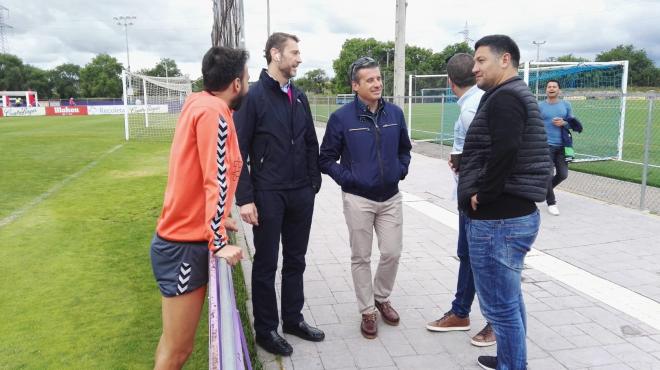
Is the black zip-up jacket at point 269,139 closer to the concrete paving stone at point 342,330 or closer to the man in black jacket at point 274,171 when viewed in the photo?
the man in black jacket at point 274,171

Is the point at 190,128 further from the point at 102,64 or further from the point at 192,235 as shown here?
the point at 102,64

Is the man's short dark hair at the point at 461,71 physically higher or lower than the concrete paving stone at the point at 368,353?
higher

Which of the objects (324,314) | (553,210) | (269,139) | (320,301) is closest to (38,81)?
(553,210)

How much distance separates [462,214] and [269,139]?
4.65ft

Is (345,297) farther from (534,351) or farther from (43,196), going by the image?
(43,196)

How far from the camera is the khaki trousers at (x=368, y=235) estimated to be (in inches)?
150

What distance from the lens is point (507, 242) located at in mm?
2684

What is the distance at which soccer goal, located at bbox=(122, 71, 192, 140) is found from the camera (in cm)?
2212

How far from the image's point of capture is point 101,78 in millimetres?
85812

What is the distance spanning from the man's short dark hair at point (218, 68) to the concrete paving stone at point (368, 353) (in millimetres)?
1998

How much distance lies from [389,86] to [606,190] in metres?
54.7

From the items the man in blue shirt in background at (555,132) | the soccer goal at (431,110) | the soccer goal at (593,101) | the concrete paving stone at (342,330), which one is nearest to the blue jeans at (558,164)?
the man in blue shirt in background at (555,132)

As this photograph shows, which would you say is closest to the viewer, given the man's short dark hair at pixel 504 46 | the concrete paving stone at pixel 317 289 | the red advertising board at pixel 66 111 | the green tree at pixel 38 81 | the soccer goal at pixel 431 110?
the man's short dark hair at pixel 504 46

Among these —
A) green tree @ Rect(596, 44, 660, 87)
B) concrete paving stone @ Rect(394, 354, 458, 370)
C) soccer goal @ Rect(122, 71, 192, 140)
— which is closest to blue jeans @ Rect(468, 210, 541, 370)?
concrete paving stone @ Rect(394, 354, 458, 370)
